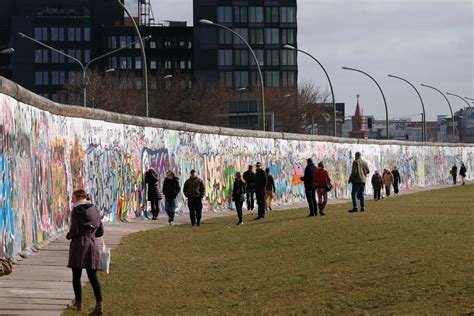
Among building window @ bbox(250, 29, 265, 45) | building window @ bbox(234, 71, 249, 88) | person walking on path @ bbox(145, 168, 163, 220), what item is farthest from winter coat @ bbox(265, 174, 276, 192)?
building window @ bbox(250, 29, 265, 45)

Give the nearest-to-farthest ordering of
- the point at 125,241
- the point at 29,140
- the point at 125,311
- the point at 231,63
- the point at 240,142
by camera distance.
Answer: the point at 125,311
the point at 29,140
the point at 125,241
the point at 240,142
the point at 231,63

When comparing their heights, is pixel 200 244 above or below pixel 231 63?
below

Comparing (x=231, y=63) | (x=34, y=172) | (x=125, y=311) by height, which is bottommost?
(x=125, y=311)

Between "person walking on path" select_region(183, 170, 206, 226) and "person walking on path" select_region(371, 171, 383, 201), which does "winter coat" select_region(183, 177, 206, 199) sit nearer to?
"person walking on path" select_region(183, 170, 206, 226)

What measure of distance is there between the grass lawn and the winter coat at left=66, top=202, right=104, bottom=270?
0.66m

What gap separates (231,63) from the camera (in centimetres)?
14600

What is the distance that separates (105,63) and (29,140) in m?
125

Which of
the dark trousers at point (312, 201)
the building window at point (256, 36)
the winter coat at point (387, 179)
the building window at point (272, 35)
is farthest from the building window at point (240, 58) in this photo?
the dark trousers at point (312, 201)

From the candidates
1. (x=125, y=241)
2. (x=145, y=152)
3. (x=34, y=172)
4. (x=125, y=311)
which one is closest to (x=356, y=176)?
(x=145, y=152)

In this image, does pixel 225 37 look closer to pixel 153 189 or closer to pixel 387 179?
pixel 387 179

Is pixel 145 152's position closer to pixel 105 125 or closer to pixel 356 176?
pixel 105 125

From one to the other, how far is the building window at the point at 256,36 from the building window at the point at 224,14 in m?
3.31

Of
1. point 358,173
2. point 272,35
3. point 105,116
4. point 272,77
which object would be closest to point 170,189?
point 105,116

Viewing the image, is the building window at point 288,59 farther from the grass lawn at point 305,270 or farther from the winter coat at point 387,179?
the grass lawn at point 305,270
